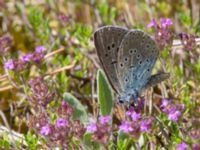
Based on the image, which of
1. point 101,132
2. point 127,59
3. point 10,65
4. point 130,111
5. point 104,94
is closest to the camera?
point 101,132

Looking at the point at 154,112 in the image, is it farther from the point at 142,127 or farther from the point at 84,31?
the point at 142,127

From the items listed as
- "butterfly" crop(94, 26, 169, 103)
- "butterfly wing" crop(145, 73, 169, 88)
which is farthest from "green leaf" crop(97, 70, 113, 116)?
"butterfly wing" crop(145, 73, 169, 88)

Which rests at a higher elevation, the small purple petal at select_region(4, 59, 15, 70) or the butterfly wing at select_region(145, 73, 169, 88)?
the small purple petal at select_region(4, 59, 15, 70)

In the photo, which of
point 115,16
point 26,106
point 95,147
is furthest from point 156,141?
point 115,16

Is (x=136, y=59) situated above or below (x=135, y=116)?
above

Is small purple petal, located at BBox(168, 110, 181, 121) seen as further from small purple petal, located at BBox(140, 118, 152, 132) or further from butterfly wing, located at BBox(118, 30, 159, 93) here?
butterfly wing, located at BBox(118, 30, 159, 93)

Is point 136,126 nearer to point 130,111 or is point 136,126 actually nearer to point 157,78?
point 130,111

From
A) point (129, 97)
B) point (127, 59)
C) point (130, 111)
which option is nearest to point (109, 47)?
point (127, 59)

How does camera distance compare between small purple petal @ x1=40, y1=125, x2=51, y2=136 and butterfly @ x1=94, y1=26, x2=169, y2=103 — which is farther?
butterfly @ x1=94, y1=26, x2=169, y2=103
